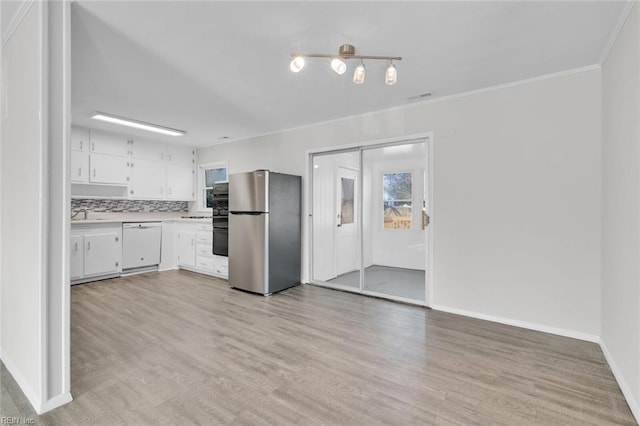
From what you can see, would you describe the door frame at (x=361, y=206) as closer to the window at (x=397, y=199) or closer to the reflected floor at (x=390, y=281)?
the reflected floor at (x=390, y=281)

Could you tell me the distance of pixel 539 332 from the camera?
2857 millimetres

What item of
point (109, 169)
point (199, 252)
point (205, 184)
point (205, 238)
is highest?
point (109, 169)

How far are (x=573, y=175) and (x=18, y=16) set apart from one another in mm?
4433

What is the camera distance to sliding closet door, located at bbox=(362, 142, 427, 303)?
17.1ft

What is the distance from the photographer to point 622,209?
2082 mm

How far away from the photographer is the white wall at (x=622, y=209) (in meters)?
1.83

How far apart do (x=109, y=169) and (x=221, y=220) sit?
2.16 meters

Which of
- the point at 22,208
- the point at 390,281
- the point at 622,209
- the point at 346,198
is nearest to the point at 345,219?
the point at 346,198

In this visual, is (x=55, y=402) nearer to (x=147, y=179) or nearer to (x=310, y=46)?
(x=310, y=46)

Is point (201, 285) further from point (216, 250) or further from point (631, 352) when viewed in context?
point (631, 352)

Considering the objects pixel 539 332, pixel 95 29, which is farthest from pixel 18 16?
pixel 539 332

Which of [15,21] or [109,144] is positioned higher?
[15,21]

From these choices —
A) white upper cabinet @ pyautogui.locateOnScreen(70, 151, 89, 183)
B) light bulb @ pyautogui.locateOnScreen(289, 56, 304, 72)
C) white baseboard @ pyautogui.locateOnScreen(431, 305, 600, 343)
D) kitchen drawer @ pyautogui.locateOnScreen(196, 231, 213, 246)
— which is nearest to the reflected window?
white baseboard @ pyautogui.locateOnScreen(431, 305, 600, 343)

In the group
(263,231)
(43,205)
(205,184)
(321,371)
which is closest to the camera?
(43,205)
